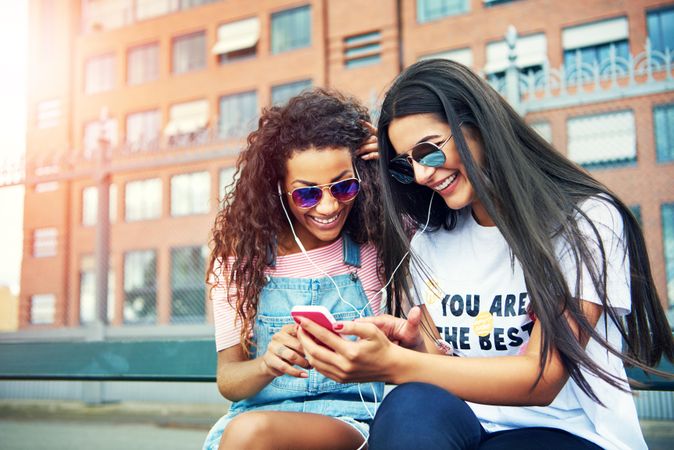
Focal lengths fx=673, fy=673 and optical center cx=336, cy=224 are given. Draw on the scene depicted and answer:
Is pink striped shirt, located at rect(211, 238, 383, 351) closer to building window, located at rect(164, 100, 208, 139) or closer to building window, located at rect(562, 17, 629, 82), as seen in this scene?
building window, located at rect(562, 17, 629, 82)

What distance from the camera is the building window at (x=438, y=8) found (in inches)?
659

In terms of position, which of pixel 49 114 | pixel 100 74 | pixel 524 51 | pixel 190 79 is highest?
pixel 100 74

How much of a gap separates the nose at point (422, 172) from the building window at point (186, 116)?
19.7 metres

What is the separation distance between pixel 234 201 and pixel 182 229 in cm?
1802

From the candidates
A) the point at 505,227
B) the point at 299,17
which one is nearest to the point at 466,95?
the point at 505,227

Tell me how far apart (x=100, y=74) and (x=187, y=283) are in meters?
8.90

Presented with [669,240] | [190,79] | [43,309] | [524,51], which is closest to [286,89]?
[190,79]

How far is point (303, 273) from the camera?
79.3 inches

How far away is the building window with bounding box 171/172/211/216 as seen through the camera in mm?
18484

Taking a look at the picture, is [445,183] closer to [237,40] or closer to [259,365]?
[259,365]

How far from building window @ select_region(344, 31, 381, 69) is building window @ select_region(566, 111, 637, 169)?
261 inches

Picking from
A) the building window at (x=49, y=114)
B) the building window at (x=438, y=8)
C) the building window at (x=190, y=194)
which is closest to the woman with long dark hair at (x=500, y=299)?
the building window at (x=438, y=8)

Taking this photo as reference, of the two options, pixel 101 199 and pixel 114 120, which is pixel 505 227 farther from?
pixel 114 120

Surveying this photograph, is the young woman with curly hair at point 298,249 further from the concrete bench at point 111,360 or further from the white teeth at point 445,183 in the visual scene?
the concrete bench at point 111,360
